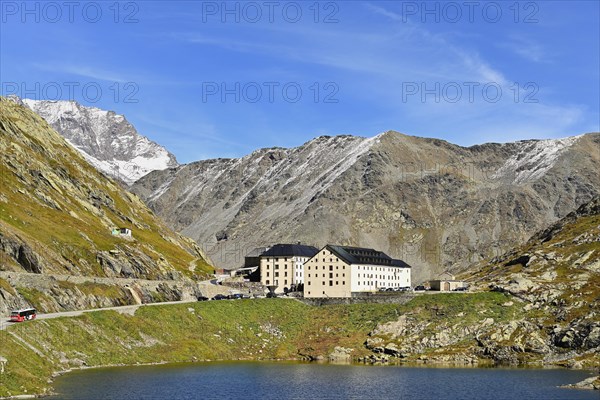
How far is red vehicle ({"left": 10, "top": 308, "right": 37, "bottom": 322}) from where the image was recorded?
120 m

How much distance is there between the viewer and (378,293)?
592ft

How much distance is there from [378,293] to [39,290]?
77.8 meters

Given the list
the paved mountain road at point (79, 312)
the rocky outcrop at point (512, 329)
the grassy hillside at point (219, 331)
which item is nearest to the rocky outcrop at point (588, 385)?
the rocky outcrop at point (512, 329)

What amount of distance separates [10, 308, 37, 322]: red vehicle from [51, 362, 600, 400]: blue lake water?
45.1 feet

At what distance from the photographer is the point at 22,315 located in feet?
396

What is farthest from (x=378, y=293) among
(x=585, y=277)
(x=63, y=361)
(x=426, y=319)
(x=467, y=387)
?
(x=63, y=361)

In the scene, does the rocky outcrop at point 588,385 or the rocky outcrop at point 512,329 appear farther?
the rocky outcrop at point 512,329

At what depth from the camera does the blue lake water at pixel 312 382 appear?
10275 centimetres

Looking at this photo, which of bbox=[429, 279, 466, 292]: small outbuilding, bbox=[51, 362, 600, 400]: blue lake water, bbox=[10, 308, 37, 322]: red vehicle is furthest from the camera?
bbox=[429, 279, 466, 292]: small outbuilding

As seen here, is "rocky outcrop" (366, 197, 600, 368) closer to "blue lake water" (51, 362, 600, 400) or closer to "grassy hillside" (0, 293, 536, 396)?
"grassy hillside" (0, 293, 536, 396)

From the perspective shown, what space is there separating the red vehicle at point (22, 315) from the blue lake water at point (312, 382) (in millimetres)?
13758

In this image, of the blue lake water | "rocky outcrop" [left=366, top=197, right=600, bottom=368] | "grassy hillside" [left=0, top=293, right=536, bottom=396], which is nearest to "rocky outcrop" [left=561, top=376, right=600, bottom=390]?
the blue lake water

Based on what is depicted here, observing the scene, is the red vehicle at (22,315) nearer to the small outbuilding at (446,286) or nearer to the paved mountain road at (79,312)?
the paved mountain road at (79,312)

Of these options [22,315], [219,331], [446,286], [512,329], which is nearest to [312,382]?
[219,331]
